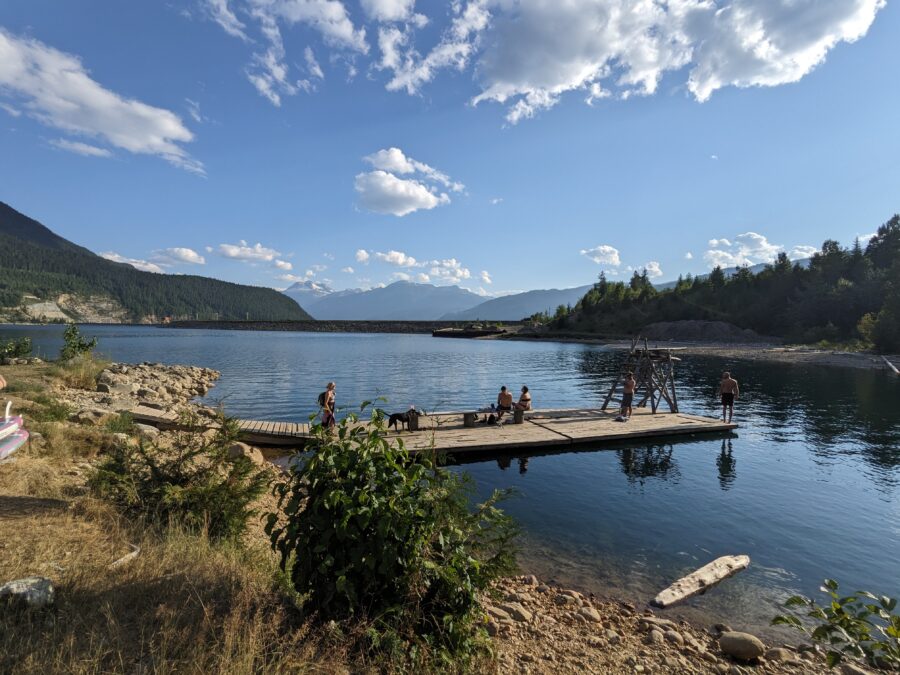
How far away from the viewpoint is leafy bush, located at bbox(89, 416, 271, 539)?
23.2 feet

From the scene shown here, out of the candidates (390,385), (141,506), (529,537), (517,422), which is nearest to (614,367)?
(390,385)

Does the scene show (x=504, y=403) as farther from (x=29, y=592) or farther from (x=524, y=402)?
(x=29, y=592)

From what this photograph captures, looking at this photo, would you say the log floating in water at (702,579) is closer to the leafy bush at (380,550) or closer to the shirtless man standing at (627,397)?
the leafy bush at (380,550)

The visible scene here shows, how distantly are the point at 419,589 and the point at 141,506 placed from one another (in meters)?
5.46

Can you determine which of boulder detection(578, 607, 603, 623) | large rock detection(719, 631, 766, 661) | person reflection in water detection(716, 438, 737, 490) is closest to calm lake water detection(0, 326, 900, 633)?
person reflection in water detection(716, 438, 737, 490)

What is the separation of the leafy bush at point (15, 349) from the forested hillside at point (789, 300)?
3670 inches

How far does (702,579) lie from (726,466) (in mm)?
9756

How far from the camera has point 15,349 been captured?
102 feet

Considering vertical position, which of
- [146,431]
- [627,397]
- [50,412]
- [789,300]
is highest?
[789,300]

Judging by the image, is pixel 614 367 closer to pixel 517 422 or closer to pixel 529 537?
pixel 517 422

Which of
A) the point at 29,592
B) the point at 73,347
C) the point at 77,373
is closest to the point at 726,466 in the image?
the point at 29,592

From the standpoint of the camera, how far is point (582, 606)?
806 cm

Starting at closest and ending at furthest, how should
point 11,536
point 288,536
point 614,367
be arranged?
1. point 288,536
2. point 11,536
3. point 614,367

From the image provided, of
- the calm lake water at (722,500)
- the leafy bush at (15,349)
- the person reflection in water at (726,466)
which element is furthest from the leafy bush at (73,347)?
the person reflection in water at (726,466)
